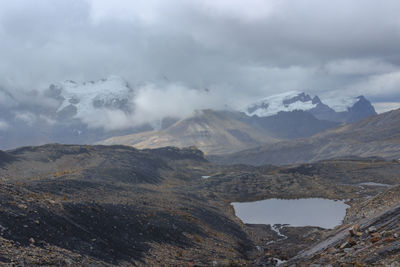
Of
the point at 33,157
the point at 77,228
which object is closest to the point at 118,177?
the point at 33,157

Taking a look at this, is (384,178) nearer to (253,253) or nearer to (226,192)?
(226,192)

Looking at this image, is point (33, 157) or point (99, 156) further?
point (99, 156)

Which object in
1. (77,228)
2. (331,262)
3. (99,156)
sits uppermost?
(99,156)

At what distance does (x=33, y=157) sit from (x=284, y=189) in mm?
90749

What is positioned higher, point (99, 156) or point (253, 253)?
point (99, 156)

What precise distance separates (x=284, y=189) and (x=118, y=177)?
57.3 m

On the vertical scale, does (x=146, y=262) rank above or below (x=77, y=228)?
below

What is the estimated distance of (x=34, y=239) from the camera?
3025 cm

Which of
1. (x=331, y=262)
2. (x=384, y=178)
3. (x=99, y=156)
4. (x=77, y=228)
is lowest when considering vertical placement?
(x=384, y=178)

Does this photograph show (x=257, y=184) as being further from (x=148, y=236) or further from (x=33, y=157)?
(x=148, y=236)

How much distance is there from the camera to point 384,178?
15650cm

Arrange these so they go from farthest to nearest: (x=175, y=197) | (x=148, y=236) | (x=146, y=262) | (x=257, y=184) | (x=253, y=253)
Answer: (x=257, y=184) → (x=175, y=197) → (x=253, y=253) → (x=148, y=236) → (x=146, y=262)

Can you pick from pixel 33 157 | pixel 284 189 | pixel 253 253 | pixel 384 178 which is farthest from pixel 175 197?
pixel 384 178

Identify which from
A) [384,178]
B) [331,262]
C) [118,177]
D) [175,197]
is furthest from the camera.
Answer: [384,178]
